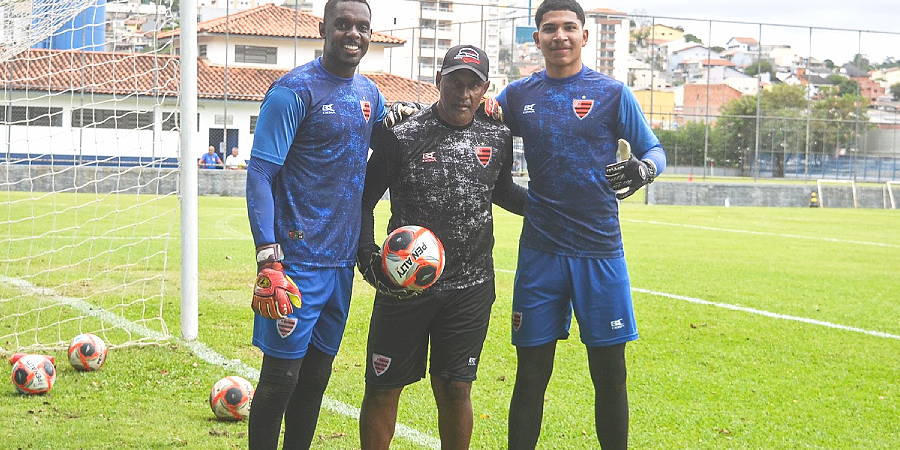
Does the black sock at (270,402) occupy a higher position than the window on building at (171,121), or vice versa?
the window on building at (171,121)

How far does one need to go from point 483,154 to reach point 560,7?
83cm

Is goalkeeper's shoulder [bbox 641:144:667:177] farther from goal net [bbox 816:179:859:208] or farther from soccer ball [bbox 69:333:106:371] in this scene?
goal net [bbox 816:179:859:208]

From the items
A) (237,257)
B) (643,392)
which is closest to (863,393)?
(643,392)

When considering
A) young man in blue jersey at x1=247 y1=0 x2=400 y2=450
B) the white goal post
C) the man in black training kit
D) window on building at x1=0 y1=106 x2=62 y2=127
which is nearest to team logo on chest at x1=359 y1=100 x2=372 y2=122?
young man in blue jersey at x1=247 y1=0 x2=400 y2=450

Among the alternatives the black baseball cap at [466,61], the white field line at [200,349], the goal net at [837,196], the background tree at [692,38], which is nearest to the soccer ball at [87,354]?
the white field line at [200,349]

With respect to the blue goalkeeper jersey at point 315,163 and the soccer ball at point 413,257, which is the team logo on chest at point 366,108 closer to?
the blue goalkeeper jersey at point 315,163

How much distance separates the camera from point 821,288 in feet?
36.6

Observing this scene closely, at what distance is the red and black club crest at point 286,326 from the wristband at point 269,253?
0.29 meters

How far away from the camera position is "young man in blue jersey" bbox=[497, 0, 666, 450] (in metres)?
4.29

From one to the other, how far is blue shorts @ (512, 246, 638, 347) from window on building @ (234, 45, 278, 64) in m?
38.9

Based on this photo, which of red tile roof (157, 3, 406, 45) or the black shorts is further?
red tile roof (157, 3, 406, 45)

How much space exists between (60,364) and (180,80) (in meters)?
2.32

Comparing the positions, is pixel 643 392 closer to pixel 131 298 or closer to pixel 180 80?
pixel 180 80

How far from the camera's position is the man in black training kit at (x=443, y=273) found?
4062mm
